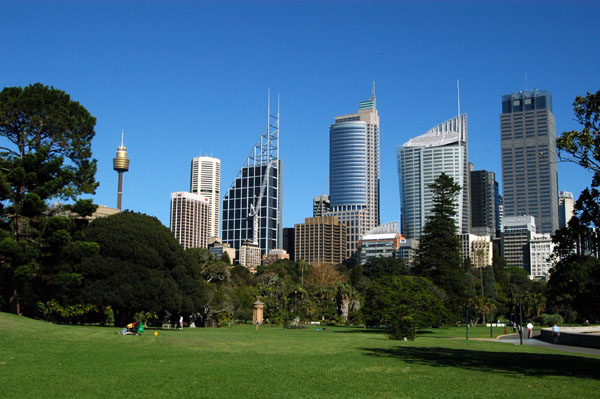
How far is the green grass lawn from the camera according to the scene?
1419cm

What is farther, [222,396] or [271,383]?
[271,383]

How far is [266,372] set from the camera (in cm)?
1747

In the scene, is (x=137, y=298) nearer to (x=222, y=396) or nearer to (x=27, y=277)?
(x=27, y=277)

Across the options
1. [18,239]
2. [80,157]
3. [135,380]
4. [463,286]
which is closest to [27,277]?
[18,239]

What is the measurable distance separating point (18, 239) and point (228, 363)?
82.3 feet

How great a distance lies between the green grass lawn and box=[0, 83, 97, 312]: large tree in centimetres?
1213

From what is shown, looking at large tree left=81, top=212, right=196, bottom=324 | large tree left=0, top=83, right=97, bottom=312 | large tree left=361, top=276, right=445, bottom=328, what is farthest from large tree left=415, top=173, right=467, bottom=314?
large tree left=0, top=83, right=97, bottom=312

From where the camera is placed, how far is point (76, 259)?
40.1m

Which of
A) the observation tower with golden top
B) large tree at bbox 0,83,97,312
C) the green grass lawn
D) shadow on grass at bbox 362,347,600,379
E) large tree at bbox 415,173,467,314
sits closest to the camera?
the green grass lawn

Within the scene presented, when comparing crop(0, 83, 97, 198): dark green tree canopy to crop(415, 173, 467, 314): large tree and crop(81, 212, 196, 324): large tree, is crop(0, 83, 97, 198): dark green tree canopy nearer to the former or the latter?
crop(81, 212, 196, 324): large tree

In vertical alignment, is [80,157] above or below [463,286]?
above

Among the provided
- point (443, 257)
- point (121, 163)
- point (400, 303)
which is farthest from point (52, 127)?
point (121, 163)

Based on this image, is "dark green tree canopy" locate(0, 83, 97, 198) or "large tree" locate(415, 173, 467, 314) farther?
"large tree" locate(415, 173, 467, 314)

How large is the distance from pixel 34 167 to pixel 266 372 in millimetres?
28250
